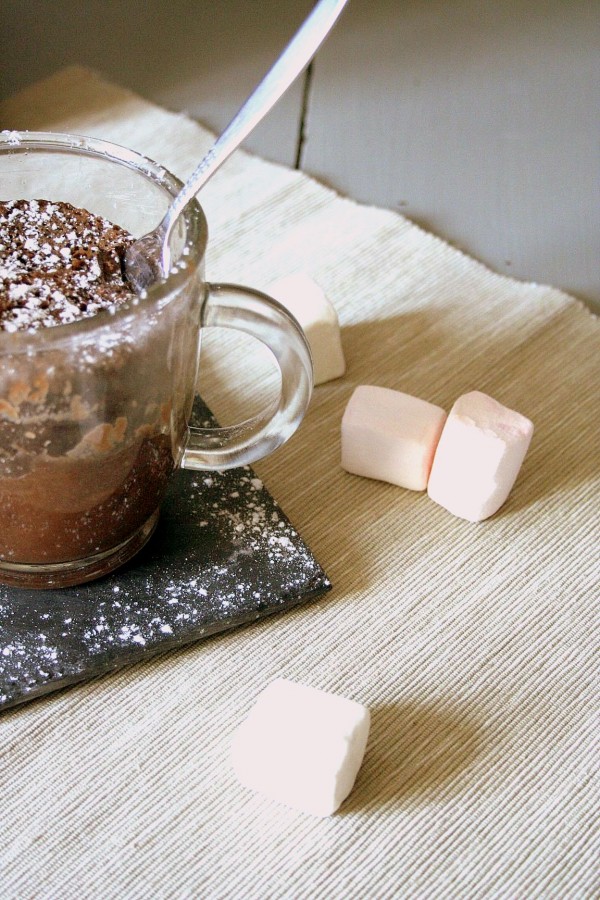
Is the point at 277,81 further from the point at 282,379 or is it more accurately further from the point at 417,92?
the point at 417,92

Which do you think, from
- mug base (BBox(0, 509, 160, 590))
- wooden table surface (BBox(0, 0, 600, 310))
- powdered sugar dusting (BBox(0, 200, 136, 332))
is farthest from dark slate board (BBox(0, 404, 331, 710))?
wooden table surface (BBox(0, 0, 600, 310))

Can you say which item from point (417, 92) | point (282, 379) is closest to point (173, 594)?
point (282, 379)

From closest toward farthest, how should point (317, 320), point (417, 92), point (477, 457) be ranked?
point (477, 457), point (317, 320), point (417, 92)

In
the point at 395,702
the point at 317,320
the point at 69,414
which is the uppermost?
the point at 69,414

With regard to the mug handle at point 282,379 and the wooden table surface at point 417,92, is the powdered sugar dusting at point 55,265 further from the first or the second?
the wooden table surface at point 417,92

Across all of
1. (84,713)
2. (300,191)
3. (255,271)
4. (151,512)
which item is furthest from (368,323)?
(84,713)

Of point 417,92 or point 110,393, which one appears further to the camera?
point 417,92

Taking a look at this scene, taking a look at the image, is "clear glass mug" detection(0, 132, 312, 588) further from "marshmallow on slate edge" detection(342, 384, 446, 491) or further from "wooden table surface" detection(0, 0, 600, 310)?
"wooden table surface" detection(0, 0, 600, 310)
